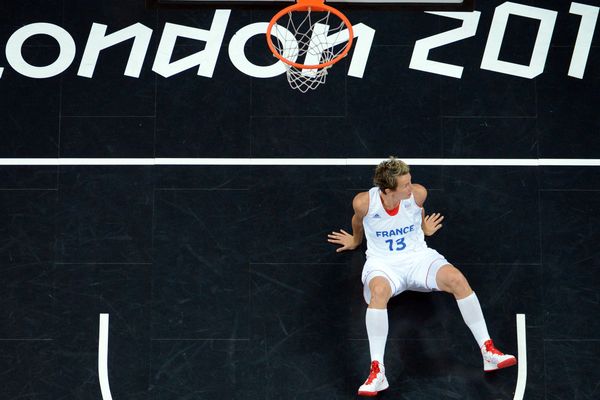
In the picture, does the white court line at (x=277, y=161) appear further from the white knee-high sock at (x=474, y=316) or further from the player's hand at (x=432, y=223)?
the white knee-high sock at (x=474, y=316)

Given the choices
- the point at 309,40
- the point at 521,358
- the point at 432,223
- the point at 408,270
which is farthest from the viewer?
the point at 309,40

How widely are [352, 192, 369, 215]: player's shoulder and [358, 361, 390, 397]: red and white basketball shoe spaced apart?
50.4 inches

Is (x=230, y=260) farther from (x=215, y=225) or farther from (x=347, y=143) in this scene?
(x=347, y=143)

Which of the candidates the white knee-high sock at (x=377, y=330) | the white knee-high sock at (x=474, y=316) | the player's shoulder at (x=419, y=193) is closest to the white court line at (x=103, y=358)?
the white knee-high sock at (x=377, y=330)

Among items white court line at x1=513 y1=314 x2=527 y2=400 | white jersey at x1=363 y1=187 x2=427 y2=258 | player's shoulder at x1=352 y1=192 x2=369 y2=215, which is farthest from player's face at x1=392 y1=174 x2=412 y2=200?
white court line at x1=513 y1=314 x2=527 y2=400

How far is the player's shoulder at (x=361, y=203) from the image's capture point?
687 centimetres

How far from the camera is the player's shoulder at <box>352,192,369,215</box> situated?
6.87 meters

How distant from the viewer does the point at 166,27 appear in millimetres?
7715

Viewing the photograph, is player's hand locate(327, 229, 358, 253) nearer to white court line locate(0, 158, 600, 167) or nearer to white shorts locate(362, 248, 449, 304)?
white shorts locate(362, 248, 449, 304)

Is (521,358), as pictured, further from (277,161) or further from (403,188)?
(277,161)

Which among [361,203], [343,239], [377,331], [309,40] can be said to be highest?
[309,40]

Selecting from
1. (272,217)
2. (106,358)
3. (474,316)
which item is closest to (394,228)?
(474,316)

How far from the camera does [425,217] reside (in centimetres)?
730

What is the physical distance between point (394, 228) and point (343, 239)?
558 mm
